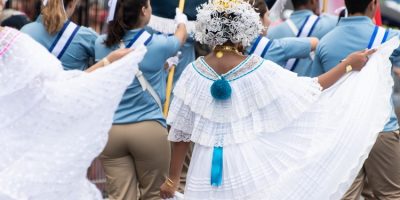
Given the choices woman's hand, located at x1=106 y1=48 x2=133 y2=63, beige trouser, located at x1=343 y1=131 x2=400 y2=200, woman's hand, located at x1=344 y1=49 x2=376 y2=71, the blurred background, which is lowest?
the blurred background

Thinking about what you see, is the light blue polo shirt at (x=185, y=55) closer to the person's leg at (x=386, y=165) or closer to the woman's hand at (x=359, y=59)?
the person's leg at (x=386, y=165)

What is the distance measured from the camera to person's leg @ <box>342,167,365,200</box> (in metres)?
6.62

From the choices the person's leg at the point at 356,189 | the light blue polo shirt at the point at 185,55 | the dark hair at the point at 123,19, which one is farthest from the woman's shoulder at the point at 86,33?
the person's leg at the point at 356,189

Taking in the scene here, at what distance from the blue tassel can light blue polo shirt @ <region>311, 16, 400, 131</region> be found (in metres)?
1.35

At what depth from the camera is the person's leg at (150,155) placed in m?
6.41

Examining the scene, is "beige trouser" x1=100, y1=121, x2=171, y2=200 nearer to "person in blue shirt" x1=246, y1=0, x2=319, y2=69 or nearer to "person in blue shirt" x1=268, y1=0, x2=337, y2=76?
"person in blue shirt" x1=246, y1=0, x2=319, y2=69

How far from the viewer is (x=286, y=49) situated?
23.0 feet

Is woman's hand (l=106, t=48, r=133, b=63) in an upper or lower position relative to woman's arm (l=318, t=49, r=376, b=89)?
upper

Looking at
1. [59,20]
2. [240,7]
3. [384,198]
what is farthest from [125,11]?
[384,198]

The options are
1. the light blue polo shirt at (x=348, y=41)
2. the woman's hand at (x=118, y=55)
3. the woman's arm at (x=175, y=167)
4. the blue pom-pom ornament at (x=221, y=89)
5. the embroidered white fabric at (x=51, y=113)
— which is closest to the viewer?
the embroidered white fabric at (x=51, y=113)

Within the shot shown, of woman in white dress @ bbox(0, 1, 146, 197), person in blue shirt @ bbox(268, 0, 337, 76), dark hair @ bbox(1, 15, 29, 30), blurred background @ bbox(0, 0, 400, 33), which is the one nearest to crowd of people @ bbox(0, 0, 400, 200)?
woman in white dress @ bbox(0, 1, 146, 197)

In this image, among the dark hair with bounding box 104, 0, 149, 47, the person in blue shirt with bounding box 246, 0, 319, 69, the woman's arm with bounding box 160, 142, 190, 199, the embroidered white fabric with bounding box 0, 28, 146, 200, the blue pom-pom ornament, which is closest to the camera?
the embroidered white fabric with bounding box 0, 28, 146, 200

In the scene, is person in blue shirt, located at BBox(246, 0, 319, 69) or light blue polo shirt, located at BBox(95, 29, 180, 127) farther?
person in blue shirt, located at BBox(246, 0, 319, 69)

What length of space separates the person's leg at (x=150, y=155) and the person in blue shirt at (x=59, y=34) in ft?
2.57
